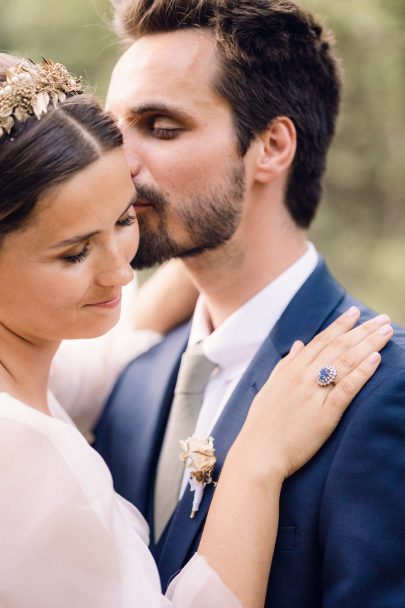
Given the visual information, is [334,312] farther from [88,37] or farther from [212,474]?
[88,37]

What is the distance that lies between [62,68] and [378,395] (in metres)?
1.41

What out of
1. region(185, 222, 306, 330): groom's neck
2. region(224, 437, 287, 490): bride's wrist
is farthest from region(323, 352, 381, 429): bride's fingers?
region(185, 222, 306, 330): groom's neck

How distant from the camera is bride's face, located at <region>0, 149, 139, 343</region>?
2141 mm

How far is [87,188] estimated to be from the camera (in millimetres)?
2164

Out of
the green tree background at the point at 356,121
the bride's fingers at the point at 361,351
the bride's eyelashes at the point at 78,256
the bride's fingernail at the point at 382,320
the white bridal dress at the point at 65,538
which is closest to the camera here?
the white bridal dress at the point at 65,538

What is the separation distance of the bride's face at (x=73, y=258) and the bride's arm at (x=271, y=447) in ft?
1.95

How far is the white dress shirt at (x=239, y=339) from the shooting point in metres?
2.86

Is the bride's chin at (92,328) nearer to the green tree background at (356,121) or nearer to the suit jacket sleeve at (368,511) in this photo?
the suit jacket sleeve at (368,511)

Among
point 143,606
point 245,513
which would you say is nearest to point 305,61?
point 245,513

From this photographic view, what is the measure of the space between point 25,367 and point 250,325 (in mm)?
864

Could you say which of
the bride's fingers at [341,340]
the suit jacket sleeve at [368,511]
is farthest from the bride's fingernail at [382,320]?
the suit jacket sleeve at [368,511]

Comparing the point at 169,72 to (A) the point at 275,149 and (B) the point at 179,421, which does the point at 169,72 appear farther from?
(B) the point at 179,421

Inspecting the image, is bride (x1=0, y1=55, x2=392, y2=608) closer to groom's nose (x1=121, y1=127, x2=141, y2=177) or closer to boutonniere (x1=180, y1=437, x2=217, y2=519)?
boutonniere (x1=180, y1=437, x2=217, y2=519)

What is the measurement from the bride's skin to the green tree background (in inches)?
139
